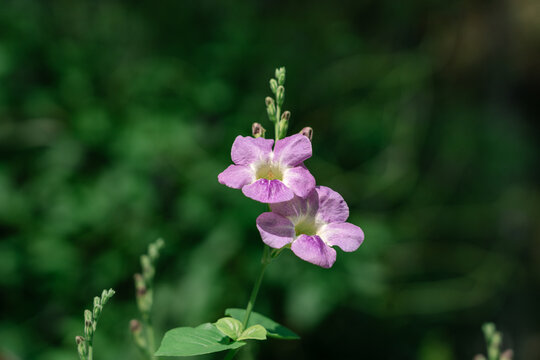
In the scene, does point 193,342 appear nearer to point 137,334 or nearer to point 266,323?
point 266,323

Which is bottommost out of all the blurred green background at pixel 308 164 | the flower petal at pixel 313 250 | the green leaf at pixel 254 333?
the green leaf at pixel 254 333

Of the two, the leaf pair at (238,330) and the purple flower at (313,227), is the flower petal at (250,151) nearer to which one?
the purple flower at (313,227)

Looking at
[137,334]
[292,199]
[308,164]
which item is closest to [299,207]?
[292,199]

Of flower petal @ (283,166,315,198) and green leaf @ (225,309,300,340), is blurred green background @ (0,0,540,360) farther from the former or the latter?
flower petal @ (283,166,315,198)

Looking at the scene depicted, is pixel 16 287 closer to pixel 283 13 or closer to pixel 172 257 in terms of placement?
pixel 172 257

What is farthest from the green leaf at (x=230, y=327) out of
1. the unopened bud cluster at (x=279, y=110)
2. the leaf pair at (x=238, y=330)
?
the unopened bud cluster at (x=279, y=110)

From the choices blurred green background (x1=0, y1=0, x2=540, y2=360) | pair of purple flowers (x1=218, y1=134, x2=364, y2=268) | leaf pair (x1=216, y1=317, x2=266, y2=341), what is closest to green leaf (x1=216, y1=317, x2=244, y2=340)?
leaf pair (x1=216, y1=317, x2=266, y2=341)

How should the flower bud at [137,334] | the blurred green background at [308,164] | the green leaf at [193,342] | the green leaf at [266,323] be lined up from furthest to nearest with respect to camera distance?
the blurred green background at [308,164] < the flower bud at [137,334] < the green leaf at [266,323] < the green leaf at [193,342]

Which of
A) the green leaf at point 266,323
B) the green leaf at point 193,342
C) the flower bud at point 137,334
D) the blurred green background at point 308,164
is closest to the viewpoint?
the green leaf at point 193,342
